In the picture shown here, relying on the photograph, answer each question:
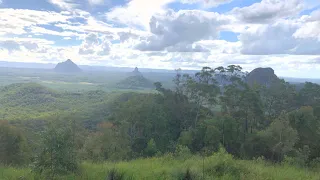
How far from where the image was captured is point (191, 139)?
3803 cm

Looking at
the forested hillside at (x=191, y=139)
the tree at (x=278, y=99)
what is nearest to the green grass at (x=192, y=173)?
the forested hillside at (x=191, y=139)

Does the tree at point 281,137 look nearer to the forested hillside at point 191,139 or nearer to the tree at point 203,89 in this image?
the forested hillside at point 191,139

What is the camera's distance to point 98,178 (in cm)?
905

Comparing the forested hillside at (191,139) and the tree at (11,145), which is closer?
the forested hillside at (191,139)

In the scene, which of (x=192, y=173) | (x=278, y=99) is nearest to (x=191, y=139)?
(x=278, y=99)

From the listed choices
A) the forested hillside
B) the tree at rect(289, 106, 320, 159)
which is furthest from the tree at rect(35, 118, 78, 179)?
the tree at rect(289, 106, 320, 159)

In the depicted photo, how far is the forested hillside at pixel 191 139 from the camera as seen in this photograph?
9406 mm

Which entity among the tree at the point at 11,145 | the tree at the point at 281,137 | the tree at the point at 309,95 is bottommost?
the tree at the point at 11,145

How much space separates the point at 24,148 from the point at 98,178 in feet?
95.2

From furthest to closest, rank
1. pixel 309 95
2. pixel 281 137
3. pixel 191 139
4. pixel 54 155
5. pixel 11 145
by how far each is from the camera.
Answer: pixel 309 95
pixel 191 139
pixel 11 145
pixel 281 137
pixel 54 155

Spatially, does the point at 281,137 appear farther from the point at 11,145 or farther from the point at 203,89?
the point at 11,145

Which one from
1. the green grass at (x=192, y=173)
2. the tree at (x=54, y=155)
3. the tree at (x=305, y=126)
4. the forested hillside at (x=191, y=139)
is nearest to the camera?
the green grass at (x=192, y=173)

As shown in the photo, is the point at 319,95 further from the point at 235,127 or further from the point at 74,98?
the point at 74,98

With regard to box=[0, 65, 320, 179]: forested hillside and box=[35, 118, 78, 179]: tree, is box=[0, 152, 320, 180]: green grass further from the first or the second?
box=[35, 118, 78, 179]: tree
